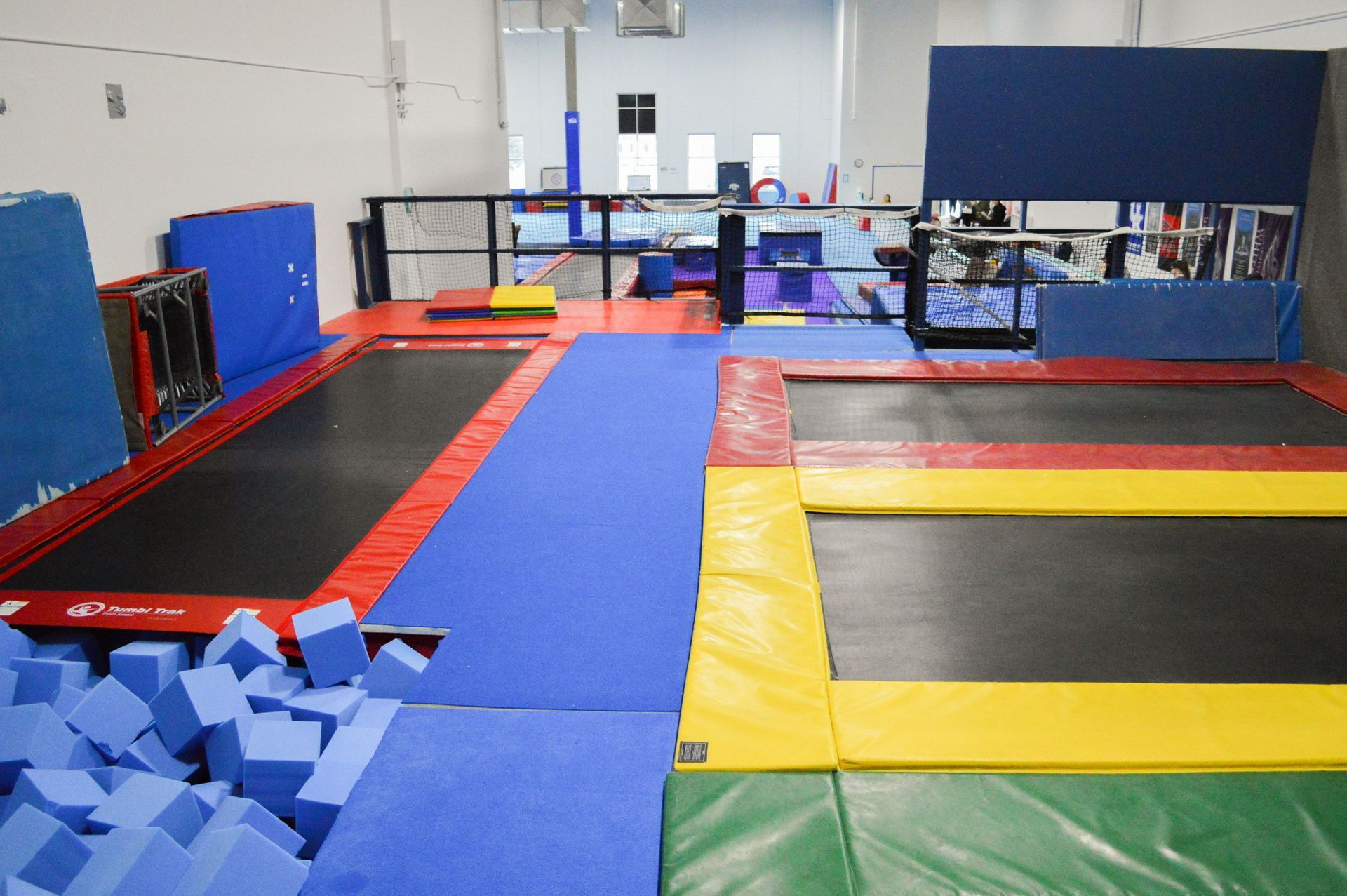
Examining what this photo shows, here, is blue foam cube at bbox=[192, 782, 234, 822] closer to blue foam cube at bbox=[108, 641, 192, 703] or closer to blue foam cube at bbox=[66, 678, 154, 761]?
blue foam cube at bbox=[66, 678, 154, 761]

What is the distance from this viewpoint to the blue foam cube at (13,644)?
2.97 metres

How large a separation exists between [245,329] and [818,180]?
17028mm

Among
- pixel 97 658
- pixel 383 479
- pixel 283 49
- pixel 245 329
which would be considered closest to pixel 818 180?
pixel 283 49

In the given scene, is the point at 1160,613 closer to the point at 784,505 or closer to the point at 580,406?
the point at 784,505

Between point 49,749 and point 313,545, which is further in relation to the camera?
point 313,545

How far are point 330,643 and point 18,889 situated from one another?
3.44ft

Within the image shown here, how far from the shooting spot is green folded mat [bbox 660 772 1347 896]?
→ 201cm

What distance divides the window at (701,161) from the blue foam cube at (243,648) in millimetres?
19749

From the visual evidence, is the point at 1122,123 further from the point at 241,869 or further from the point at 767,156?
the point at 767,156

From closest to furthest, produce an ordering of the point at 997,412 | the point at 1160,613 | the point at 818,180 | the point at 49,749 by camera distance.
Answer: the point at 49,749, the point at 1160,613, the point at 997,412, the point at 818,180

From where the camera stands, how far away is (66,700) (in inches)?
109

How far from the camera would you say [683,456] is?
182 inches

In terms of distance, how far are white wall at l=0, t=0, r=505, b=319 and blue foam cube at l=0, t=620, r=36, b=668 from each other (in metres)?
2.41

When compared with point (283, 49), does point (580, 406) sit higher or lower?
lower
